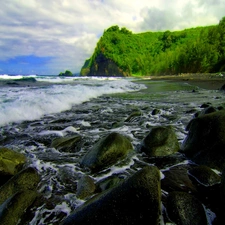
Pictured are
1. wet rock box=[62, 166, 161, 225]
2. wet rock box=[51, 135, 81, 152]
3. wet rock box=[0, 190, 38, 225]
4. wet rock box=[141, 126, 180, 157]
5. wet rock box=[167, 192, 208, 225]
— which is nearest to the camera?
wet rock box=[62, 166, 161, 225]

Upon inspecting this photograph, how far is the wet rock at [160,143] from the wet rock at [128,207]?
5.66 feet

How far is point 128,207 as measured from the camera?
1.68 meters

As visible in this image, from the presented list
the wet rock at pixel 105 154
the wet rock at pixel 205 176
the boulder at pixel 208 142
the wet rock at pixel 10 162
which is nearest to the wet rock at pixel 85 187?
the wet rock at pixel 105 154

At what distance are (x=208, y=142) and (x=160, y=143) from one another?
800 mm

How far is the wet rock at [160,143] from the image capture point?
344 cm

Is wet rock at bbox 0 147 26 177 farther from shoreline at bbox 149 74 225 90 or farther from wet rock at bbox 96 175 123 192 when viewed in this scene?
shoreline at bbox 149 74 225 90

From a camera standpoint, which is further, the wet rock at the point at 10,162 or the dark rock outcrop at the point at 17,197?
the wet rock at the point at 10,162

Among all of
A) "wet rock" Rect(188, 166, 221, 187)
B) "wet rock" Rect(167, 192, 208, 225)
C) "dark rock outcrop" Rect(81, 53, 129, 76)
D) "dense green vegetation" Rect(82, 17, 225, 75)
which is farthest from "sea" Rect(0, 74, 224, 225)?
"dark rock outcrop" Rect(81, 53, 129, 76)

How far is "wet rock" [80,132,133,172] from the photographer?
3.08 metres

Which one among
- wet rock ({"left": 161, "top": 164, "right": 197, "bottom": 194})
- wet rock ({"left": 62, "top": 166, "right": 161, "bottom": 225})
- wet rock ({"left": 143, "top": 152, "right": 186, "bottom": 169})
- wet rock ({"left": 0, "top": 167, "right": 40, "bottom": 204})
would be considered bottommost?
wet rock ({"left": 143, "top": 152, "right": 186, "bottom": 169})

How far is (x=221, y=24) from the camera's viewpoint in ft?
169

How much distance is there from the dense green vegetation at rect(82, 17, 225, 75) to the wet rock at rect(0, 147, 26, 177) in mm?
51591

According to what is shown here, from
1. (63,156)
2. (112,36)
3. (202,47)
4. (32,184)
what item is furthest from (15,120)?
(112,36)

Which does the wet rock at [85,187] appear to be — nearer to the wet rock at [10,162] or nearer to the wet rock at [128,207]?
the wet rock at [128,207]
